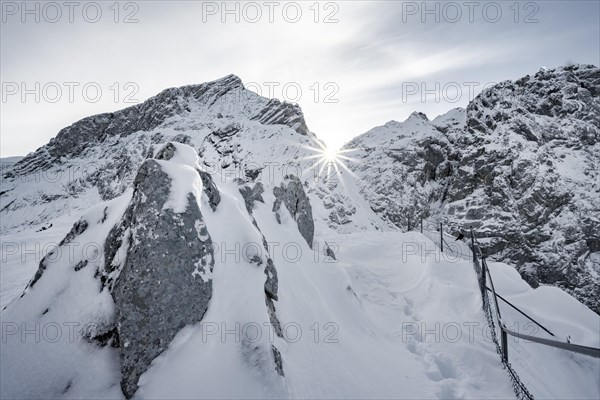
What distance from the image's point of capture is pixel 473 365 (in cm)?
514

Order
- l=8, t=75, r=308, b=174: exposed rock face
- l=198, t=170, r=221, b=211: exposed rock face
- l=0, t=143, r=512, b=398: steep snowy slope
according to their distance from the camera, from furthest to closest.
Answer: l=8, t=75, r=308, b=174: exposed rock face, l=198, t=170, r=221, b=211: exposed rock face, l=0, t=143, r=512, b=398: steep snowy slope

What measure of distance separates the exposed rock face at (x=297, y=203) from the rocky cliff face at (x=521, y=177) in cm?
4321

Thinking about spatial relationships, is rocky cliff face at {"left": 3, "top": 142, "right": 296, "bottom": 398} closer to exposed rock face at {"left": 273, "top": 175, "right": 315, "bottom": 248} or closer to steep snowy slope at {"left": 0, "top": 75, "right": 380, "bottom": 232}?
exposed rock face at {"left": 273, "top": 175, "right": 315, "bottom": 248}

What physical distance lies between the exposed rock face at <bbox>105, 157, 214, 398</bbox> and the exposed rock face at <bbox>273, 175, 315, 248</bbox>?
5622 mm

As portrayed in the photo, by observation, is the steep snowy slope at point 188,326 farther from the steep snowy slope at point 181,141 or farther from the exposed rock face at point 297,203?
the steep snowy slope at point 181,141

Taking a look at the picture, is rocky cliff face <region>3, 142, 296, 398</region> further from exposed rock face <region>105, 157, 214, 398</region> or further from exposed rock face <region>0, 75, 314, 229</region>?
Answer: exposed rock face <region>0, 75, 314, 229</region>

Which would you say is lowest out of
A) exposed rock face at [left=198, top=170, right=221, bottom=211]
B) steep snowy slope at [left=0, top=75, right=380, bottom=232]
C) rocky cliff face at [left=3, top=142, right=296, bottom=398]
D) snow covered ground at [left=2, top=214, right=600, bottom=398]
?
snow covered ground at [left=2, top=214, right=600, bottom=398]

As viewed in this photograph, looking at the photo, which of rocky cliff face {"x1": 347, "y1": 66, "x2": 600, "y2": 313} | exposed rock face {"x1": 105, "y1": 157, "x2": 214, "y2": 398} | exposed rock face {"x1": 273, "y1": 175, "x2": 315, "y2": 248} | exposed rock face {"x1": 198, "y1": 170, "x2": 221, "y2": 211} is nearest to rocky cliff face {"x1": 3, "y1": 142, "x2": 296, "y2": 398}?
exposed rock face {"x1": 105, "y1": 157, "x2": 214, "y2": 398}

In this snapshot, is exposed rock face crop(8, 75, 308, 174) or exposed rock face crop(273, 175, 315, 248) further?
exposed rock face crop(8, 75, 308, 174)

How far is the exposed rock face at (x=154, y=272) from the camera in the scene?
3.77 metres

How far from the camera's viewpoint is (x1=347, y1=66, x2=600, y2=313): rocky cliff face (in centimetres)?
4331

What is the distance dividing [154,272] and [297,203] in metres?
8.00

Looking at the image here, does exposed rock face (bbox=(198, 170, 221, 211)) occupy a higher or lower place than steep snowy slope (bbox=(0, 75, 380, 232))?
lower

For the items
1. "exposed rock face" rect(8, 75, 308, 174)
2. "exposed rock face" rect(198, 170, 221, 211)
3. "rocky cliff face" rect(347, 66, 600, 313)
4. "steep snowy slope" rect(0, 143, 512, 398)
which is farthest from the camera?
"exposed rock face" rect(8, 75, 308, 174)
